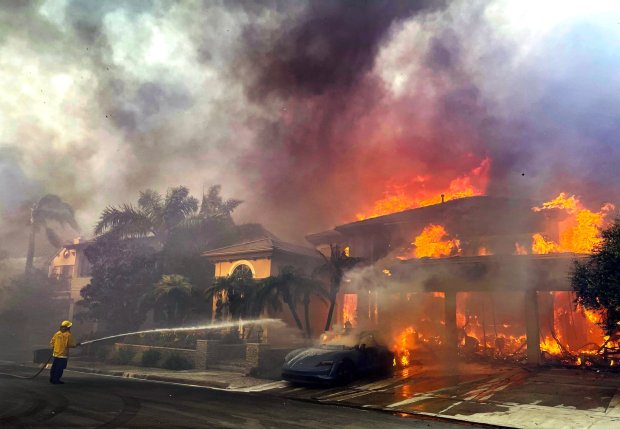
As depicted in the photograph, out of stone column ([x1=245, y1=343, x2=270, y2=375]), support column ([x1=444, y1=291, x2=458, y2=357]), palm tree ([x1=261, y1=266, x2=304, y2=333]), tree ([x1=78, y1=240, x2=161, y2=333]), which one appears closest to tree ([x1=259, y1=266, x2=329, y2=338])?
palm tree ([x1=261, y1=266, x2=304, y2=333])

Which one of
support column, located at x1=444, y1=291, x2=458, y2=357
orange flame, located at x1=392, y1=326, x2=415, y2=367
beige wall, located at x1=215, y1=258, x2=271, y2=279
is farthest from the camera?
beige wall, located at x1=215, y1=258, x2=271, y2=279

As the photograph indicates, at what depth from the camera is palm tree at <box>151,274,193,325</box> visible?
68.5 ft

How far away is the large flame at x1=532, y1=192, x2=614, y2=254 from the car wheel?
1159cm

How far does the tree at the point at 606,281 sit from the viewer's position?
10.1 meters

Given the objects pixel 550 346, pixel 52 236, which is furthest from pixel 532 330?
pixel 52 236

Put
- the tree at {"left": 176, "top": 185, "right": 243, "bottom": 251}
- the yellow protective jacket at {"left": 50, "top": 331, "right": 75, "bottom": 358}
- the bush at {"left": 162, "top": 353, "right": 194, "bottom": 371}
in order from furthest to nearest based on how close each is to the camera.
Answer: the tree at {"left": 176, "top": 185, "right": 243, "bottom": 251} → the bush at {"left": 162, "top": 353, "right": 194, "bottom": 371} → the yellow protective jacket at {"left": 50, "top": 331, "right": 75, "bottom": 358}

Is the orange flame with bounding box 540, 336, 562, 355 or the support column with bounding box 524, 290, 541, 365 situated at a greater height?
the support column with bounding box 524, 290, 541, 365

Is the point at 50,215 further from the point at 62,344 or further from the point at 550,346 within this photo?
the point at 550,346

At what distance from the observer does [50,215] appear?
3934 cm

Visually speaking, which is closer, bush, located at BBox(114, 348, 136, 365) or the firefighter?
the firefighter

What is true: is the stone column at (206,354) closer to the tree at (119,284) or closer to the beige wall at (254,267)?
the beige wall at (254,267)

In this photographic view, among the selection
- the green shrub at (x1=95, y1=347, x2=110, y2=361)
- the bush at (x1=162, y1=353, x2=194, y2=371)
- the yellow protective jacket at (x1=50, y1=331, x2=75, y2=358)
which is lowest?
the green shrub at (x1=95, y1=347, x2=110, y2=361)

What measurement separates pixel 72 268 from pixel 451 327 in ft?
118

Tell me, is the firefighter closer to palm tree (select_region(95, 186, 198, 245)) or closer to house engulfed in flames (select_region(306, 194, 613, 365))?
house engulfed in flames (select_region(306, 194, 613, 365))
